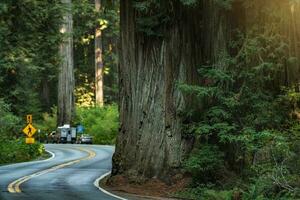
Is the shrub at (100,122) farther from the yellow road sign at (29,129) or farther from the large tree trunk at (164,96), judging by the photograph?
the large tree trunk at (164,96)

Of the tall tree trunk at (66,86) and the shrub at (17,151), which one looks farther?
the tall tree trunk at (66,86)

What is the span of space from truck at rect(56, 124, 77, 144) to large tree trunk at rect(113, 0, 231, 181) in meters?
30.8

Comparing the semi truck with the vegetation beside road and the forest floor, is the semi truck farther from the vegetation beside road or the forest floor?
the forest floor

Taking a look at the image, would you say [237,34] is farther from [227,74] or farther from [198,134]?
[198,134]

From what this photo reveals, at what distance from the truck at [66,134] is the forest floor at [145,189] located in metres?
30.7

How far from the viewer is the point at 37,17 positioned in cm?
2527

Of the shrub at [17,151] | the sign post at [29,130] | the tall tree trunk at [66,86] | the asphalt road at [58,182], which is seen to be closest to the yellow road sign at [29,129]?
the sign post at [29,130]

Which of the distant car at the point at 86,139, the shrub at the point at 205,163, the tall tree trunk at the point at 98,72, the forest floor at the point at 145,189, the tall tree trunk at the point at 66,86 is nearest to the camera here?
the forest floor at the point at 145,189

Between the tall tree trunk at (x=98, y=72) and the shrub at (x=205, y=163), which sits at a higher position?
the tall tree trunk at (x=98, y=72)

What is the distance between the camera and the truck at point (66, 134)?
4988 cm

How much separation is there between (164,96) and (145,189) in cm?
298

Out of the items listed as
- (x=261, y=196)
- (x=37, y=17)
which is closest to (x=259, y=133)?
(x=261, y=196)

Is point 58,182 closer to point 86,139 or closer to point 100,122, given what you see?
point 86,139

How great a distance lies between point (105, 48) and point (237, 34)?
5611cm
